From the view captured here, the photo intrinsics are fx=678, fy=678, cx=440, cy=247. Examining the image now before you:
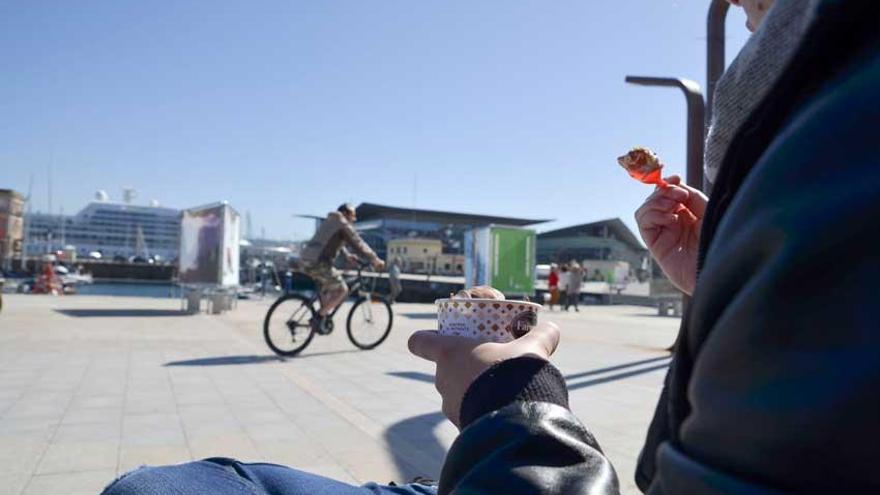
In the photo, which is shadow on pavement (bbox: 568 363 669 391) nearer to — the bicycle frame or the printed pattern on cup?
the bicycle frame

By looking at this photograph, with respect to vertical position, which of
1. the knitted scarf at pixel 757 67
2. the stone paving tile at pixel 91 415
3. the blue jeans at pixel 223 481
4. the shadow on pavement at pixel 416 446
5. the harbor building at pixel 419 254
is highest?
the harbor building at pixel 419 254

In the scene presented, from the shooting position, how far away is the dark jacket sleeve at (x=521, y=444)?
70cm

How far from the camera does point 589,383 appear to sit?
6527 mm

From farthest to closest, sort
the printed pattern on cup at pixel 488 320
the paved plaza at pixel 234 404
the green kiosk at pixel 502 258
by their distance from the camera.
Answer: the green kiosk at pixel 502 258
the paved plaza at pixel 234 404
the printed pattern on cup at pixel 488 320

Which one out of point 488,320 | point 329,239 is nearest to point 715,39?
point 329,239

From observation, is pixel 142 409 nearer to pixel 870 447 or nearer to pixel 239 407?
pixel 239 407

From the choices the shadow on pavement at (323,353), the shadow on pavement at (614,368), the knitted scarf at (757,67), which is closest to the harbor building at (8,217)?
the shadow on pavement at (323,353)

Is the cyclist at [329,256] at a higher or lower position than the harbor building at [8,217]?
lower

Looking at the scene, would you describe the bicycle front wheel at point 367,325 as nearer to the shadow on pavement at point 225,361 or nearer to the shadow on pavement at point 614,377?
the shadow on pavement at point 225,361

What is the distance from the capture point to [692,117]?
7566 millimetres

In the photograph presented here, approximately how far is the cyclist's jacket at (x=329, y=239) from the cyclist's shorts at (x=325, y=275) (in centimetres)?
6

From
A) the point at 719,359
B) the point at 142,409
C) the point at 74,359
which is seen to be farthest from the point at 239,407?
the point at 719,359

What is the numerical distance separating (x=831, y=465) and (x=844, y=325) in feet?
0.28

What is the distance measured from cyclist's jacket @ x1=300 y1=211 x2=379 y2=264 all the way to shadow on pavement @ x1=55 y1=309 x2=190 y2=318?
6335 millimetres
